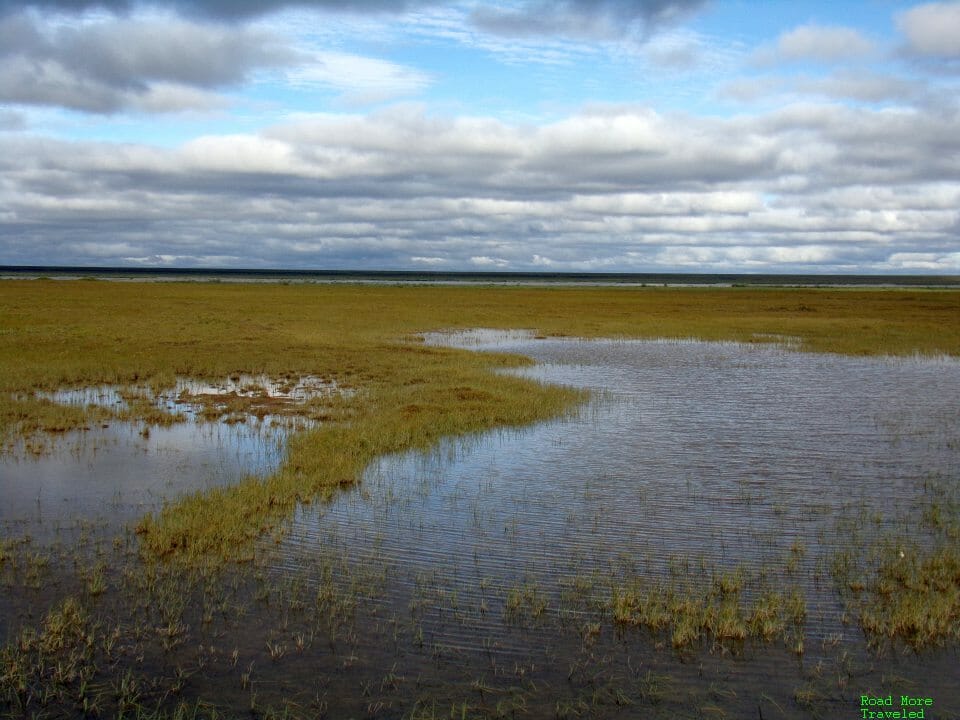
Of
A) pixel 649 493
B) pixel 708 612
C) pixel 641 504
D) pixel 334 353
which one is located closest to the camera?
pixel 708 612

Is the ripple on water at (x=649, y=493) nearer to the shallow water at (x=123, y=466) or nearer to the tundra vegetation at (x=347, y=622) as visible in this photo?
the tundra vegetation at (x=347, y=622)

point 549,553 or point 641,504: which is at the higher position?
point 641,504

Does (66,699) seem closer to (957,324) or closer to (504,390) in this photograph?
(504,390)

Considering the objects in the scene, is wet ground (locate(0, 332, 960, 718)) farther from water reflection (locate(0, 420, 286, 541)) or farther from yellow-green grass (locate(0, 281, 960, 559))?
yellow-green grass (locate(0, 281, 960, 559))

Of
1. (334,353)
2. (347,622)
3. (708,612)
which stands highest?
(334,353)

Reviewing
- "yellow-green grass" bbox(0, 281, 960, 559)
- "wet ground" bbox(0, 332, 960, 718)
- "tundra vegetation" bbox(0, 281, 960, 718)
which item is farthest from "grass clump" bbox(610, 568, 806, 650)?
"yellow-green grass" bbox(0, 281, 960, 559)

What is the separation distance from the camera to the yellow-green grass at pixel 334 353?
522 inches

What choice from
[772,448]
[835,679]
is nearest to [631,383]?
[772,448]

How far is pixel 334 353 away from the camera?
3222cm

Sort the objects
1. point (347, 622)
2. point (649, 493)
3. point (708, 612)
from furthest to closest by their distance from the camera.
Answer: point (649, 493)
point (708, 612)
point (347, 622)

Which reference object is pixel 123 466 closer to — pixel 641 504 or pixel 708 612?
pixel 641 504

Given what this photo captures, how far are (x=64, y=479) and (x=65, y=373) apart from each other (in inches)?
482

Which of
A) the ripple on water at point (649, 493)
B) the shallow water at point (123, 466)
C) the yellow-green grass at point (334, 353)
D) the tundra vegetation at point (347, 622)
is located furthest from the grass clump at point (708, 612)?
the shallow water at point (123, 466)

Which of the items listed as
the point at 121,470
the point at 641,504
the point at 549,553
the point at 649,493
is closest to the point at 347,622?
the point at 549,553
